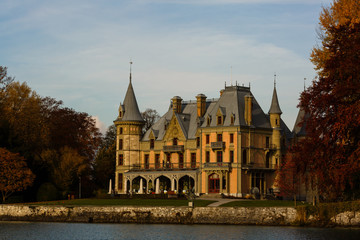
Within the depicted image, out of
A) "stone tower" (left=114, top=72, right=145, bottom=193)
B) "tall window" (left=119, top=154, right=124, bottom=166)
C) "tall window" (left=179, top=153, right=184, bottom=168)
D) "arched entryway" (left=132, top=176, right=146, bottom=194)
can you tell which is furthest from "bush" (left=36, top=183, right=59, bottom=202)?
"tall window" (left=179, top=153, right=184, bottom=168)

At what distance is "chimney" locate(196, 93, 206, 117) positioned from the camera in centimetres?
7000

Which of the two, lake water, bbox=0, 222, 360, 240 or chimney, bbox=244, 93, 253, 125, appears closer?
lake water, bbox=0, 222, 360, 240

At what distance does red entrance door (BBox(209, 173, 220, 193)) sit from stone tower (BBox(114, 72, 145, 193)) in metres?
11.1

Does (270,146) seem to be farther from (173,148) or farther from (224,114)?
(173,148)

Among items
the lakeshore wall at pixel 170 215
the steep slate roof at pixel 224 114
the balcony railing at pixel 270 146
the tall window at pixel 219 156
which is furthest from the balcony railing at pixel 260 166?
the lakeshore wall at pixel 170 215

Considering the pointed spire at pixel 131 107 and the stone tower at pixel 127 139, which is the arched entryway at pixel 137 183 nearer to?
the stone tower at pixel 127 139

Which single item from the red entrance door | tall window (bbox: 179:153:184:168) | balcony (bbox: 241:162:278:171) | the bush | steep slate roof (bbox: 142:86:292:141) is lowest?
the bush

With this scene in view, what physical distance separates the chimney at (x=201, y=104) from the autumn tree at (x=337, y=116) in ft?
118

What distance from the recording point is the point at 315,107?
32.8m

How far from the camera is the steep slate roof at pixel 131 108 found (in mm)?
73438

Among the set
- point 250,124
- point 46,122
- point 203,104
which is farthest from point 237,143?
point 46,122

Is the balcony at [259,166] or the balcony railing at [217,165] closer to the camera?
the balcony railing at [217,165]

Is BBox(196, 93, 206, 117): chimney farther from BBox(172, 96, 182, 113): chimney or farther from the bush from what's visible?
the bush

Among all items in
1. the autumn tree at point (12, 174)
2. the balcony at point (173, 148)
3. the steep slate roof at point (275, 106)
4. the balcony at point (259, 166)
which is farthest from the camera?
the balcony at point (173, 148)
